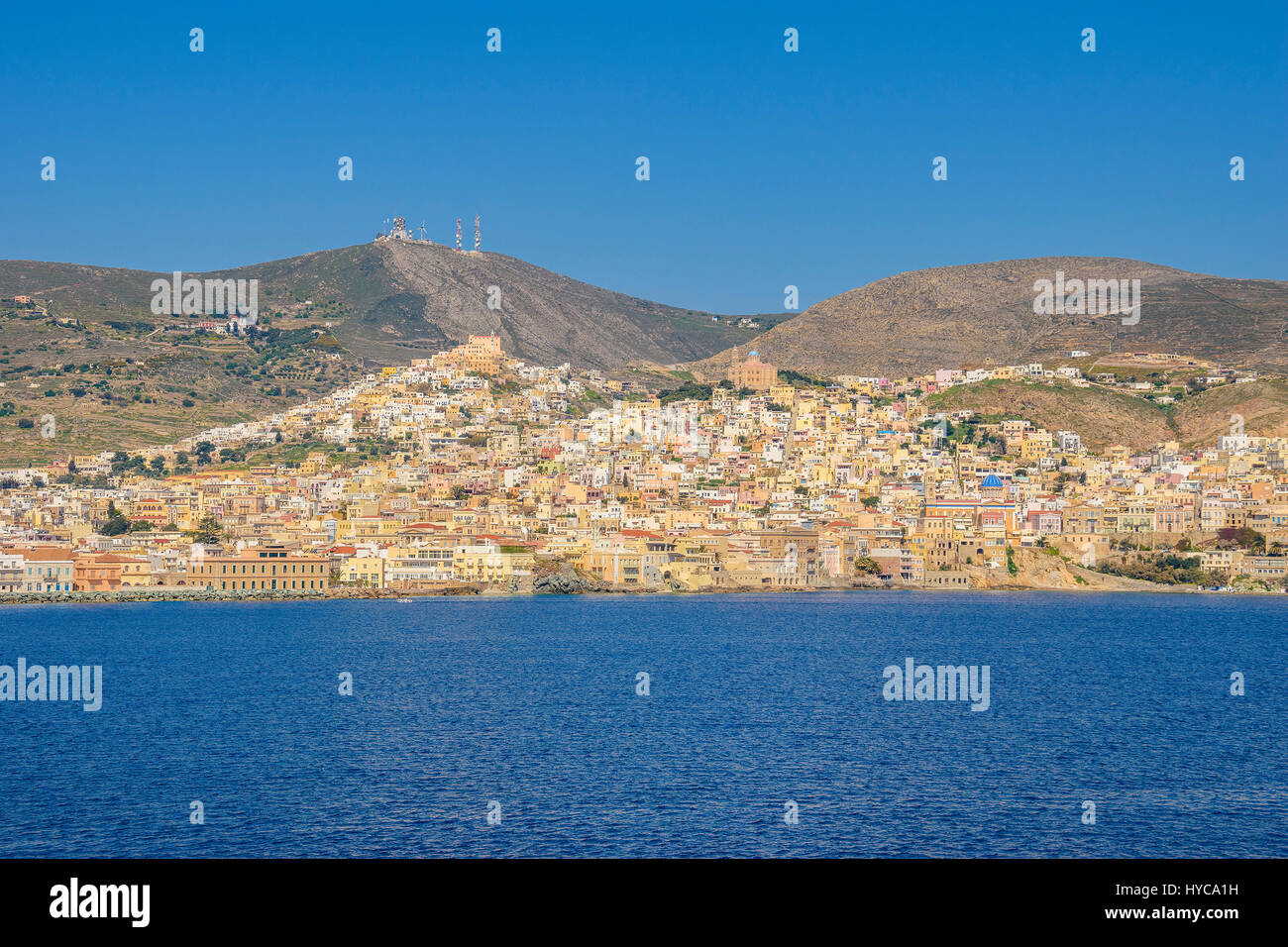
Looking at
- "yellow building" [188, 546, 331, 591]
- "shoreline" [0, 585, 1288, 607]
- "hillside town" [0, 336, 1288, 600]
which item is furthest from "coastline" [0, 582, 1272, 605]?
"yellow building" [188, 546, 331, 591]

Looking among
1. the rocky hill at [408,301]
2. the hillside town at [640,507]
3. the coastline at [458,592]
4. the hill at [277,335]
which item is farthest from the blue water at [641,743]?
the rocky hill at [408,301]

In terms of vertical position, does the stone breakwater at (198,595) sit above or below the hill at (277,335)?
below

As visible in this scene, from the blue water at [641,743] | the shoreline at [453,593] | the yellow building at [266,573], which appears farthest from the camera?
the yellow building at [266,573]

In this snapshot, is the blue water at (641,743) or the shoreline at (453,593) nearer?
the blue water at (641,743)

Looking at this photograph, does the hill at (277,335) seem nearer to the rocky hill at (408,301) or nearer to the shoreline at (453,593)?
the rocky hill at (408,301)

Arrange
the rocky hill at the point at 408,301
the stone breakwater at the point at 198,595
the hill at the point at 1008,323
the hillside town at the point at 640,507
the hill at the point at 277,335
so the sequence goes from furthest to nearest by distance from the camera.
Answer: the rocky hill at the point at 408,301 < the hill at the point at 1008,323 < the hill at the point at 277,335 < the hillside town at the point at 640,507 < the stone breakwater at the point at 198,595

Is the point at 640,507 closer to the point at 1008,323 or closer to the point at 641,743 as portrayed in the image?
the point at 641,743
